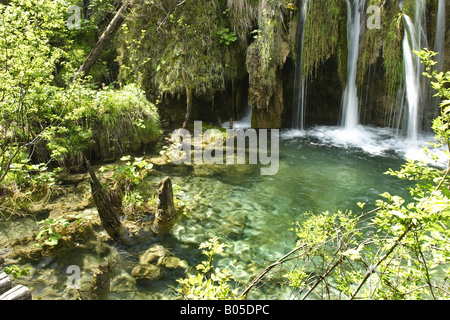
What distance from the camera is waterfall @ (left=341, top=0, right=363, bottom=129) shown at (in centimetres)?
941

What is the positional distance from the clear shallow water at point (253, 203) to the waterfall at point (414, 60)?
124 cm

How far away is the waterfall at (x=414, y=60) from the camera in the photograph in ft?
28.4

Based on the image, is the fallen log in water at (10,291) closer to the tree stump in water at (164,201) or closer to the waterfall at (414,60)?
the tree stump in water at (164,201)

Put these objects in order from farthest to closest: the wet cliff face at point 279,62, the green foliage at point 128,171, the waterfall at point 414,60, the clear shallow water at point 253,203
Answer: the wet cliff face at point 279,62 < the waterfall at point 414,60 < the green foliage at point 128,171 < the clear shallow water at point 253,203

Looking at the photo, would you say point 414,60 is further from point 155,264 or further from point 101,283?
point 101,283

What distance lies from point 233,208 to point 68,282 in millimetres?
3013

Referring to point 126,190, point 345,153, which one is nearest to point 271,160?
point 345,153

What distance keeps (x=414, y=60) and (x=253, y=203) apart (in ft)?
22.2

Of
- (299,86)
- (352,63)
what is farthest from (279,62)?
(352,63)

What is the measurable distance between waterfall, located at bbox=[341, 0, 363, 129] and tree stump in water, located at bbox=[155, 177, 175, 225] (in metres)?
7.42

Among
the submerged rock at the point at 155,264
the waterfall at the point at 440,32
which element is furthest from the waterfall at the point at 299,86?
the submerged rock at the point at 155,264

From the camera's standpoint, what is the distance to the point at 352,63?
31.5 feet
